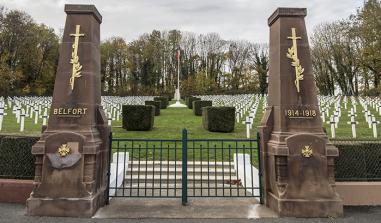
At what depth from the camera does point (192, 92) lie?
55.8 meters

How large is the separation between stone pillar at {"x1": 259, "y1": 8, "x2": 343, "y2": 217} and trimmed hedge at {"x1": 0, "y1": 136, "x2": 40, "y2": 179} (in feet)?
17.4

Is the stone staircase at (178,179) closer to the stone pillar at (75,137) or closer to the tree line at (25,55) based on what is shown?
the stone pillar at (75,137)

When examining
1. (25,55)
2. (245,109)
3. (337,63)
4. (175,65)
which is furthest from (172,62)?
(245,109)

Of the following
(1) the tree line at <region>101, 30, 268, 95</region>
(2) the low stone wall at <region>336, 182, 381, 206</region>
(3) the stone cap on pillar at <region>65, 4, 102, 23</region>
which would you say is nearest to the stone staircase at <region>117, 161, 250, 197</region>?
(2) the low stone wall at <region>336, 182, 381, 206</region>

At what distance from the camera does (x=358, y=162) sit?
6707mm

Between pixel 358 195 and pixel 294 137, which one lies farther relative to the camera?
pixel 358 195

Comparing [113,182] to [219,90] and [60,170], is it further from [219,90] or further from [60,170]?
[219,90]

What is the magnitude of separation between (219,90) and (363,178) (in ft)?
168

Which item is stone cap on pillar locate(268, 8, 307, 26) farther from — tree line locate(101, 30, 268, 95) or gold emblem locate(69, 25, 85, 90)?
tree line locate(101, 30, 268, 95)

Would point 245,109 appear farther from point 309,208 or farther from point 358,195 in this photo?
point 309,208

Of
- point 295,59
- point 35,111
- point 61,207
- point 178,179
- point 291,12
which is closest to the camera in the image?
point 61,207

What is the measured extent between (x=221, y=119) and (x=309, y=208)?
967 cm

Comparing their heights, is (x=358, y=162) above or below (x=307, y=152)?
below

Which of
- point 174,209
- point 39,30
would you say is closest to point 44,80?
point 39,30
